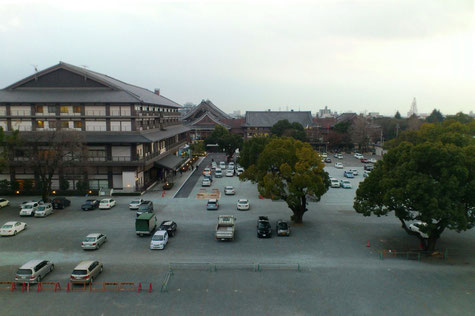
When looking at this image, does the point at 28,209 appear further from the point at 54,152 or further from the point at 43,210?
the point at 54,152

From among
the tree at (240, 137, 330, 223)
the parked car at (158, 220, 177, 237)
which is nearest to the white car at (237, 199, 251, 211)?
the tree at (240, 137, 330, 223)

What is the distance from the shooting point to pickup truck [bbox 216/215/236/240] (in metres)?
27.3

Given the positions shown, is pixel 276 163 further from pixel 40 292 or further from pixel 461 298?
pixel 40 292

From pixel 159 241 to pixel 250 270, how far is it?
8.01 meters

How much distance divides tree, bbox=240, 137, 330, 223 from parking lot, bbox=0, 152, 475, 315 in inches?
125

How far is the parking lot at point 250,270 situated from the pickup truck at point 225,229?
0.79 m

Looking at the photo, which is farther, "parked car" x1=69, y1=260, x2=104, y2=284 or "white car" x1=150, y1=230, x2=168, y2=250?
"white car" x1=150, y1=230, x2=168, y2=250

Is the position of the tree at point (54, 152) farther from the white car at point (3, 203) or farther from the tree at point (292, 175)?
the tree at point (292, 175)

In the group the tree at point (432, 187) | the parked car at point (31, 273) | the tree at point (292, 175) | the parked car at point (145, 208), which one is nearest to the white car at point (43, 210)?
the parked car at point (145, 208)

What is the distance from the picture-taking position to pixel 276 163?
34.2m

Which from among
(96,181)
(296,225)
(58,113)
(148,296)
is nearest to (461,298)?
(296,225)

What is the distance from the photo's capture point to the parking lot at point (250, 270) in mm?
17938

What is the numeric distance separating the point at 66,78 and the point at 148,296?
134ft

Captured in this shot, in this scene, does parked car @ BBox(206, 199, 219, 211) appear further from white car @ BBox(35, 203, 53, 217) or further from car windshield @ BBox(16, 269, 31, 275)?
car windshield @ BBox(16, 269, 31, 275)
